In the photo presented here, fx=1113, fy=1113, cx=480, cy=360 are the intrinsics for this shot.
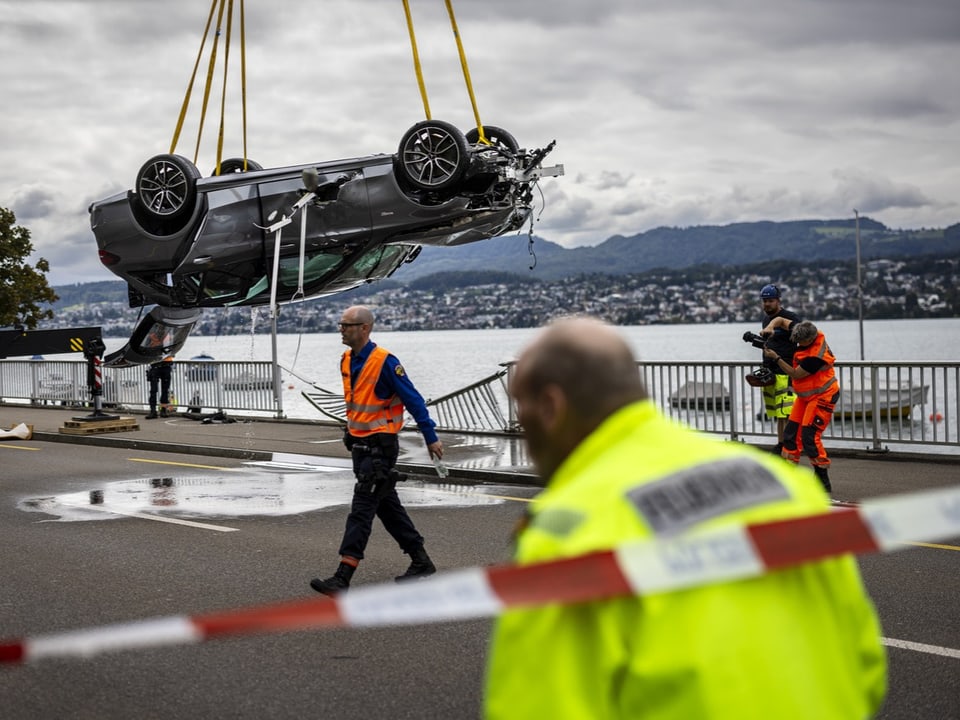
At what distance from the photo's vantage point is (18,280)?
1539 inches

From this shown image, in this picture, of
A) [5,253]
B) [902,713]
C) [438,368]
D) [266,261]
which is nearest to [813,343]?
[902,713]

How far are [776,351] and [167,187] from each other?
28.5 feet

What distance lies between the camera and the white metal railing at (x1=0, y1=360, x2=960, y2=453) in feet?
46.6

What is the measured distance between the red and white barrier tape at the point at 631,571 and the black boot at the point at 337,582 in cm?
550

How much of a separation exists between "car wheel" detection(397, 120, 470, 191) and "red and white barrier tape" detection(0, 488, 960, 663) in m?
12.6

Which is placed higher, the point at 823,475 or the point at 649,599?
the point at 649,599

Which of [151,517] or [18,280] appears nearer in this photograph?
[151,517]

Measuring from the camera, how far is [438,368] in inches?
2457

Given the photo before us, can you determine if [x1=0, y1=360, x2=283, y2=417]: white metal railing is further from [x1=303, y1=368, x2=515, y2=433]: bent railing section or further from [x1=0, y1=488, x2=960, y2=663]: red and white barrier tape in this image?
[x1=0, y1=488, x2=960, y2=663]: red and white barrier tape

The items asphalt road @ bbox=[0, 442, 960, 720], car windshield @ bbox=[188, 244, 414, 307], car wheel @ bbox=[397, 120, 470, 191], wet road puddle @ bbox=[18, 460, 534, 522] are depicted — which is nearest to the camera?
asphalt road @ bbox=[0, 442, 960, 720]

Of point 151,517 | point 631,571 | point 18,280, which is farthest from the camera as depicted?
point 18,280

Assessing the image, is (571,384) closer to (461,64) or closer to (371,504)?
(371,504)

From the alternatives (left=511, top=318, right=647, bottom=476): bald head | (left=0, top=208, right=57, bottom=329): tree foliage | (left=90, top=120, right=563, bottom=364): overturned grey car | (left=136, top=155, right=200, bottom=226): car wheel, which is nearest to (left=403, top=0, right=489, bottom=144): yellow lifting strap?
(left=90, top=120, right=563, bottom=364): overturned grey car

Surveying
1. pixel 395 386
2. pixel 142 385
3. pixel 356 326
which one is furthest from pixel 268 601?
pixel 142 385
